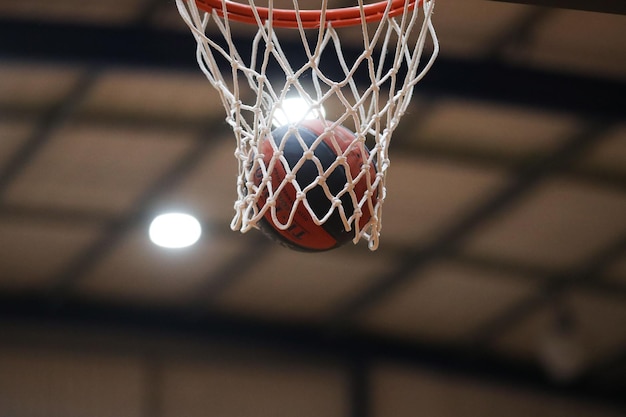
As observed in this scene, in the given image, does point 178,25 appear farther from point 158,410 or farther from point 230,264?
point 158,410

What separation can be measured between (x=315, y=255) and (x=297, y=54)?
222 cm

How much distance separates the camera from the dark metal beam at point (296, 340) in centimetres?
702

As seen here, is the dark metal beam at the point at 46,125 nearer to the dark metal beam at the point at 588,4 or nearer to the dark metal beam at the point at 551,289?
the dark metal beam at the point at 588,4

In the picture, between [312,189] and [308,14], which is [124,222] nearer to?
[308,14]

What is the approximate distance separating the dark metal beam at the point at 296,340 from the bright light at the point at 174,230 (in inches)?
Result: 36.6

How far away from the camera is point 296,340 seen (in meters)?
7.31

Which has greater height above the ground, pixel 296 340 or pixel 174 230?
pixel 174 230

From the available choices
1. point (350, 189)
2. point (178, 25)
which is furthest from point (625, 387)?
point (350, 189)

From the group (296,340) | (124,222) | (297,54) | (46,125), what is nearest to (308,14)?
(297,54)

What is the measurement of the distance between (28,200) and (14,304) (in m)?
1.21

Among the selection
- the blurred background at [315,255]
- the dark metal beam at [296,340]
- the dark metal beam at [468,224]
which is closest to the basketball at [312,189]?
the blurred background at [315,255]

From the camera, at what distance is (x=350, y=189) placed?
276 cm

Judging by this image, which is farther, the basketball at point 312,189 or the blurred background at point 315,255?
the blurred background at point 315,255

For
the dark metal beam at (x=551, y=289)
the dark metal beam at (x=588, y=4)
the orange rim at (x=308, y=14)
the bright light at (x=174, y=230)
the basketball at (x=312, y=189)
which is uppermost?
the bright light at (x=174, y=230)
